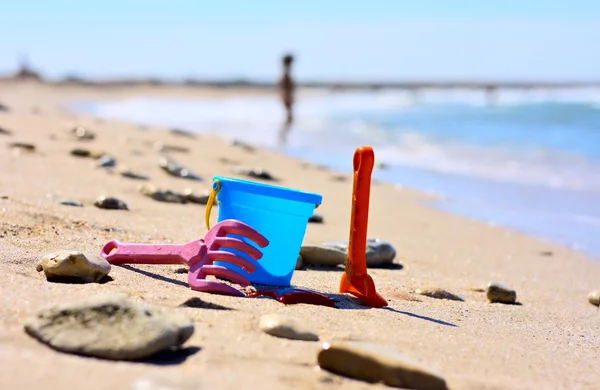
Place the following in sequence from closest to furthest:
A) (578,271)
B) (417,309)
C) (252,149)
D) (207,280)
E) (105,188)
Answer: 1. (207,280)
2. (417,309)
3. (578,271)
4. (105,188)
5. (252,149)

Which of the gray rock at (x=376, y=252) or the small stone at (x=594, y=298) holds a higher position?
the gray rock at (x=376, y=252)

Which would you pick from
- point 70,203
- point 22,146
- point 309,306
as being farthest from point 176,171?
point 309,306

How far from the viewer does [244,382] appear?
7.77 ft

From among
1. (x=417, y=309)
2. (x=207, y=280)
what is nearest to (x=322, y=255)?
(x=417, y=309)

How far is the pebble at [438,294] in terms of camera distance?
428cm

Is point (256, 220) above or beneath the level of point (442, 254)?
above

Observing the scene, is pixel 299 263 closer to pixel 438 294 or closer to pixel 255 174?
pixel 438 294

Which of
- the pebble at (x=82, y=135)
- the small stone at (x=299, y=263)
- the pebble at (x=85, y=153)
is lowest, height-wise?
the small stone at (x=299, y=263)

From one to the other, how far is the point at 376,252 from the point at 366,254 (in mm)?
77

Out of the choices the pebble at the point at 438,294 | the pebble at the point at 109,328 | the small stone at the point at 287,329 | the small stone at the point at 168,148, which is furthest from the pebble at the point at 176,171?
the pebble at the point at 109,328

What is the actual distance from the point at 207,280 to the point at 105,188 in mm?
3410

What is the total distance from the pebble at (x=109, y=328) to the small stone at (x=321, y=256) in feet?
6.63

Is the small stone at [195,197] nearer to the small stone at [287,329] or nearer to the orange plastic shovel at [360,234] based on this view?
the orange plastic shovel at [360,234]

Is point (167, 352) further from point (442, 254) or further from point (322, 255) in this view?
point (442, 254)
